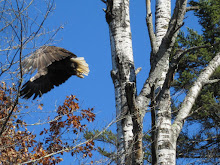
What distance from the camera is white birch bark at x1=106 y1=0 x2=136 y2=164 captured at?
186 inches

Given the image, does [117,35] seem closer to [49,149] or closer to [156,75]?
[156,75]

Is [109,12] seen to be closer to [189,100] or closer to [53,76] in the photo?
[189,100]

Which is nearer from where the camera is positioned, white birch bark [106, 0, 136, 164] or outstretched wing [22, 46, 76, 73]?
white birch bark [106, 0, 136, 164]

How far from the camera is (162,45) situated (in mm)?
5297

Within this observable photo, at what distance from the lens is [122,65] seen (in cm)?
497

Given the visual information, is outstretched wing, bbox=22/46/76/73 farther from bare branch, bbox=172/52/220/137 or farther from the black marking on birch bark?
bare branch, bbox=172/52/220/137

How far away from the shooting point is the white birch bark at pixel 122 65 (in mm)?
4715

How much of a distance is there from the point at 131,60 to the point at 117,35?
0.35 metres

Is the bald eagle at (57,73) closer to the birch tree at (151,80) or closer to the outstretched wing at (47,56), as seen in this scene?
the outstretched wing at (47,56)

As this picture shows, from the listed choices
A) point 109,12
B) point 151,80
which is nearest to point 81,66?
point 109,12

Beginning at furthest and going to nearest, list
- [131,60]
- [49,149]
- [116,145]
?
[49,149]
[131,60]
[116,145]

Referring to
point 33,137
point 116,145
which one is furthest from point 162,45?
point 33,137

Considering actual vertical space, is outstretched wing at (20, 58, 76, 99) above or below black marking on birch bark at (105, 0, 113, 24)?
above

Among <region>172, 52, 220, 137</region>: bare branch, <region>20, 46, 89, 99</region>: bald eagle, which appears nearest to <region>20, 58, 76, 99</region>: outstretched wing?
<region>20, 46, 89, 99</region>: bald eagle
